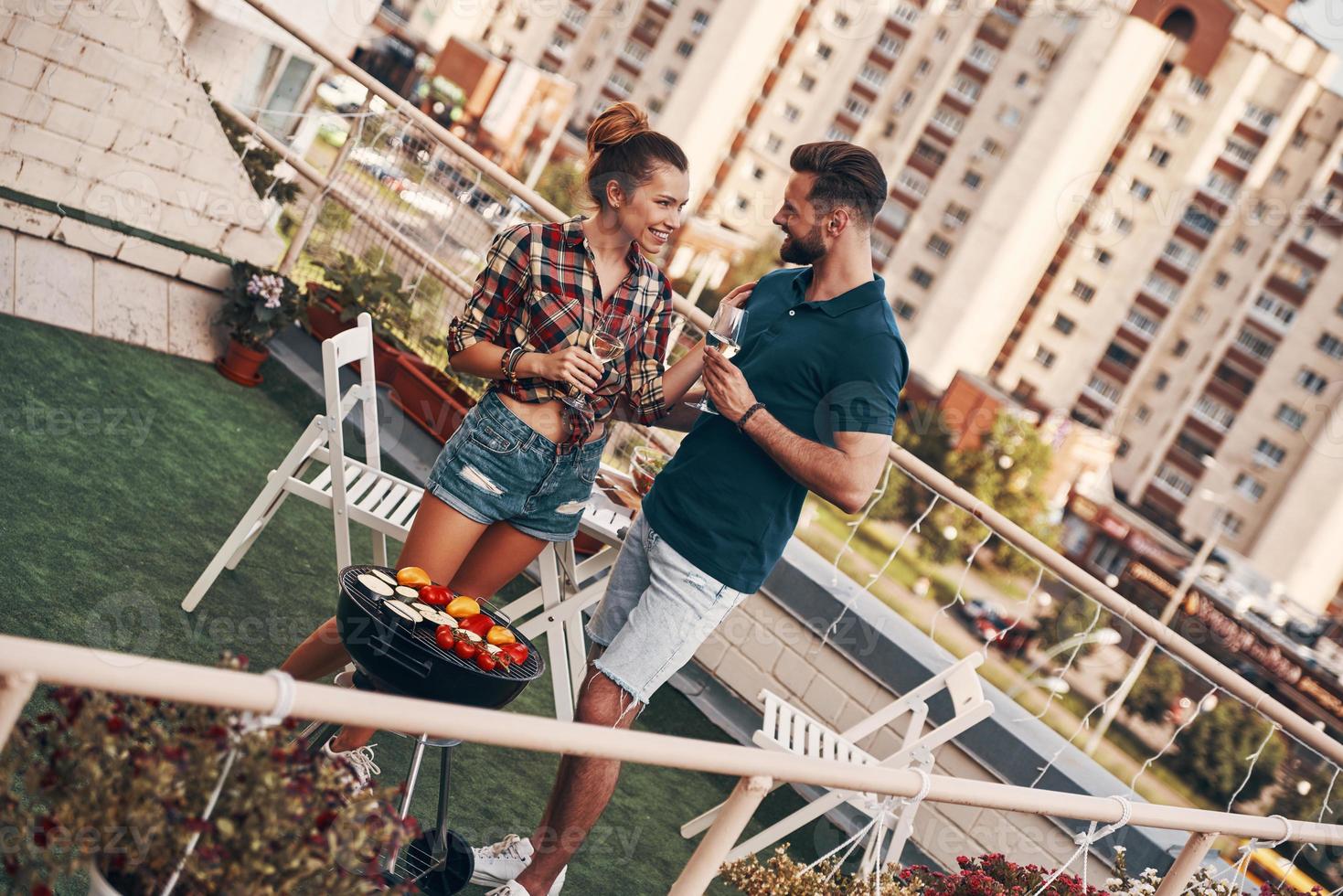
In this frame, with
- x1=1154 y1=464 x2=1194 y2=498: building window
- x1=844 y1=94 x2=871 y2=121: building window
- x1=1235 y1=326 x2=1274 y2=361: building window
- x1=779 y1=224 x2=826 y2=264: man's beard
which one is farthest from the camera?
x1=844 y1=94 x2=871 y2=121: building window

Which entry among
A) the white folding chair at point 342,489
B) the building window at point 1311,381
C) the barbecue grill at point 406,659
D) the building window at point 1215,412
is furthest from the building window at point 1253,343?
the barbecue grill at point 406,659

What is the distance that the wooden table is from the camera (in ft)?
12.7

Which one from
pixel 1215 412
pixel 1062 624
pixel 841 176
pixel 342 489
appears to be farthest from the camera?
pixel 1215 412

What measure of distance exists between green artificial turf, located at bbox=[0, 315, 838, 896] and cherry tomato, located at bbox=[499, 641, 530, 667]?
2.68ft

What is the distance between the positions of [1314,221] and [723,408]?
264 feet

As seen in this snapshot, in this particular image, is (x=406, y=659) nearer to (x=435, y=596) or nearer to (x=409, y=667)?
(x=409, y=667)

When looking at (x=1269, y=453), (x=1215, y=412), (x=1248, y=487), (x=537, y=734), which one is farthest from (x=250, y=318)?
(x=1215, y=412)

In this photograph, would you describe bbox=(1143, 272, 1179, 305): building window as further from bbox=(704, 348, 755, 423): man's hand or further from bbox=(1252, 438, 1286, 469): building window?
bbox=(704, 348, 755, 423): man's hand

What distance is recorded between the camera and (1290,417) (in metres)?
71.8

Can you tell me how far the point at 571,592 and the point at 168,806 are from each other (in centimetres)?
324

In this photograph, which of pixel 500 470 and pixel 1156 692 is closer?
pixel 500 470

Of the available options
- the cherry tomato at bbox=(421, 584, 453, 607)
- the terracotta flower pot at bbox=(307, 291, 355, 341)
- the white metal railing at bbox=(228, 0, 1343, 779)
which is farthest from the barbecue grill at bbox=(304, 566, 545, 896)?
the terracotta flower pot at bbox=(307, 291, 355, 341)

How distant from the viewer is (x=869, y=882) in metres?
3.07

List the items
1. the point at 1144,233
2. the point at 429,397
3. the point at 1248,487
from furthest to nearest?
the point at 1144,233 → the point at 1248,487 → the point at 429,397
